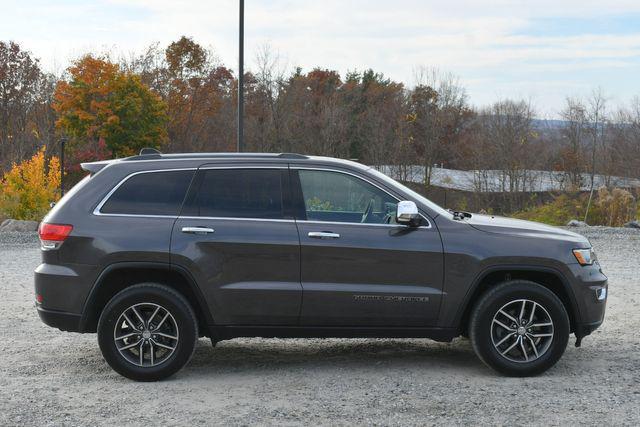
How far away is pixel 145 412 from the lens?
561 cm

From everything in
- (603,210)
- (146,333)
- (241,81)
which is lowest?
(146,333)

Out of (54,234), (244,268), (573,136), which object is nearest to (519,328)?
(244,268)

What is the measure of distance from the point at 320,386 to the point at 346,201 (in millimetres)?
1463

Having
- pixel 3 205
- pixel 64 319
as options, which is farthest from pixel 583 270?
pixel 3 205

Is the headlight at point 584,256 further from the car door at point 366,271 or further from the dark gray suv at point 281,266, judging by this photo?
the car door at point 366,271

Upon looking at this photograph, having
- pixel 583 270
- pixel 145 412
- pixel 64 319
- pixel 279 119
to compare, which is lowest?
pixel 145 412

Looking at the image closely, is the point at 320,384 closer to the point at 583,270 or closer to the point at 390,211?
the point at 390,211

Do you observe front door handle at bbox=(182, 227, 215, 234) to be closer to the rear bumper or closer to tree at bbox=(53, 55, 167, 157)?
the rear bumper

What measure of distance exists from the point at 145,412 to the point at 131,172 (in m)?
1.97

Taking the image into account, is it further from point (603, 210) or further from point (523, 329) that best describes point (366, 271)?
point (603, 210)

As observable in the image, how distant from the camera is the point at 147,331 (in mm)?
6398

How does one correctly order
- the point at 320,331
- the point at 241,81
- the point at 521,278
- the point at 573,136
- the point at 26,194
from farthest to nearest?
the point at 573,136, the point at 26,194, the point at 241,81, the point at 521,278, the point at 320,331

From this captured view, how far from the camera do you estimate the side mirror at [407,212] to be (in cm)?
627

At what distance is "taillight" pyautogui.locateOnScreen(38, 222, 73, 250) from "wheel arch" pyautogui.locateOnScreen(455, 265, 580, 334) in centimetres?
312
